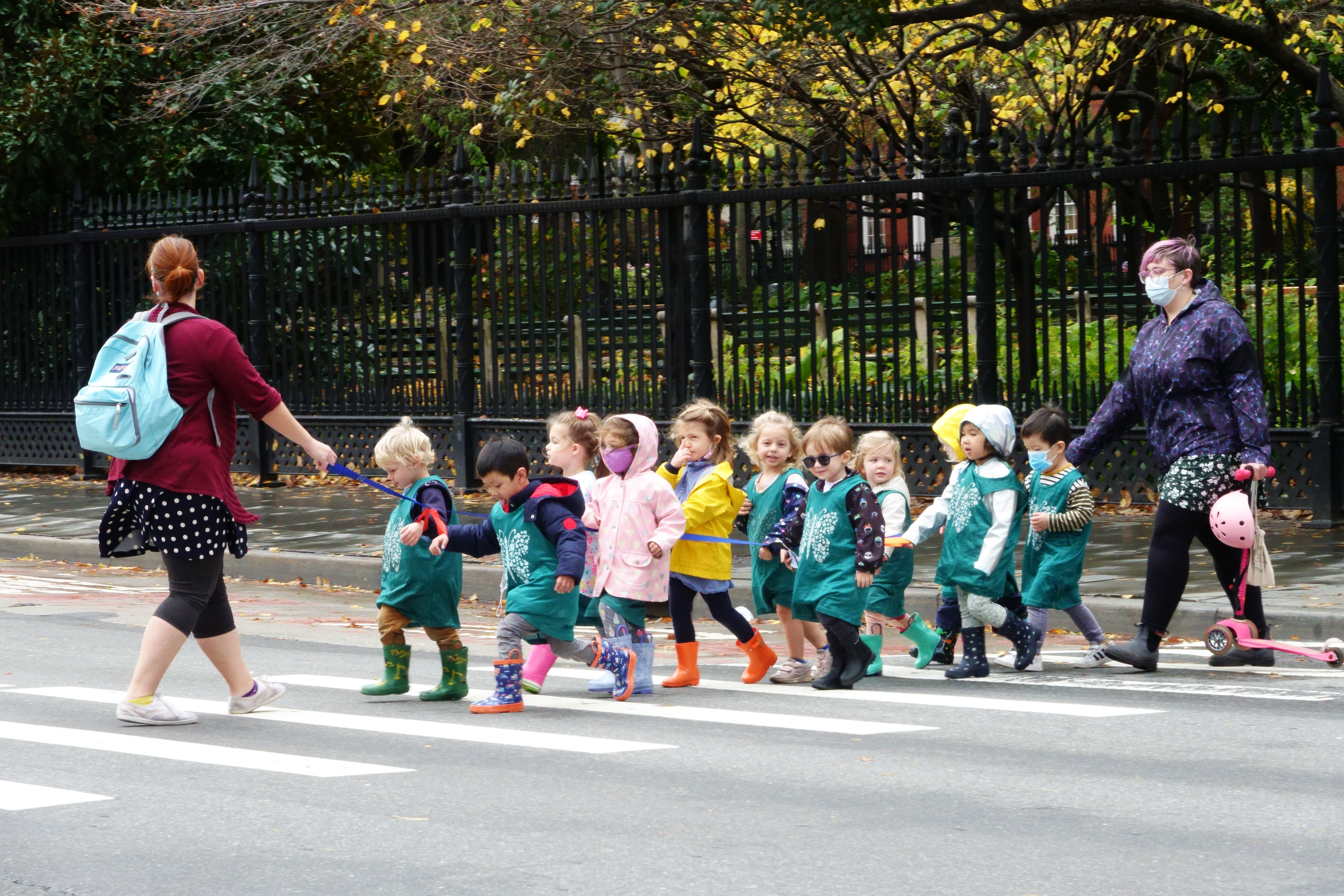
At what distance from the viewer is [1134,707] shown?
23.6 ft

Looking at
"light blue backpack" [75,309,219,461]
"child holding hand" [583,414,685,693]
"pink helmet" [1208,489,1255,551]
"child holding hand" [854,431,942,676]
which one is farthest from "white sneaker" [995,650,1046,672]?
"light blue backpack" [75,309,219,461]

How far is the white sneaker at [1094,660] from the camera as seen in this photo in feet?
→ 27.4

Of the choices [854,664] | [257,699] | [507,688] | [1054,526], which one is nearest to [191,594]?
[257,699]

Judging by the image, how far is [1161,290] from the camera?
8.23 meters

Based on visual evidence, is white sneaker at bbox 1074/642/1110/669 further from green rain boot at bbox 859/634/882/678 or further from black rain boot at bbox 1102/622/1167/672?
green rain boot at bbox 859/634/882/678

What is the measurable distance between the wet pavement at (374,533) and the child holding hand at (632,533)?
3.11m

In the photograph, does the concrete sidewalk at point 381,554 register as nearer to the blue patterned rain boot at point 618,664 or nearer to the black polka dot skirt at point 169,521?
the blue patterned rain boot at point 618,664

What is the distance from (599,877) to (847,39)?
455 inches

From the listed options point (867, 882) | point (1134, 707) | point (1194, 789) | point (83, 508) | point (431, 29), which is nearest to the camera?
point (867, 882)

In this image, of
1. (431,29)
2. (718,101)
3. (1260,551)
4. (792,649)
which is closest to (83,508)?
(431,29)

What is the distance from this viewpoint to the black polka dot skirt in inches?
275

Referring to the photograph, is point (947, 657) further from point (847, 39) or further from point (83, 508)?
point (83, 508)

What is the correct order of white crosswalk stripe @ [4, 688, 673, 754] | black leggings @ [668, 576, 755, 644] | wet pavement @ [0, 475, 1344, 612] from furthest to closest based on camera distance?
wet pavement @ [0, 475, 1344, 612] → black leggings @ [668, 576, 755, 644] → white crosswalk stripe @ [4, 688, 673, 754]

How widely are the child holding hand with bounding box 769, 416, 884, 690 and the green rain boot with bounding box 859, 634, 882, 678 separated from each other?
0.08 metres
